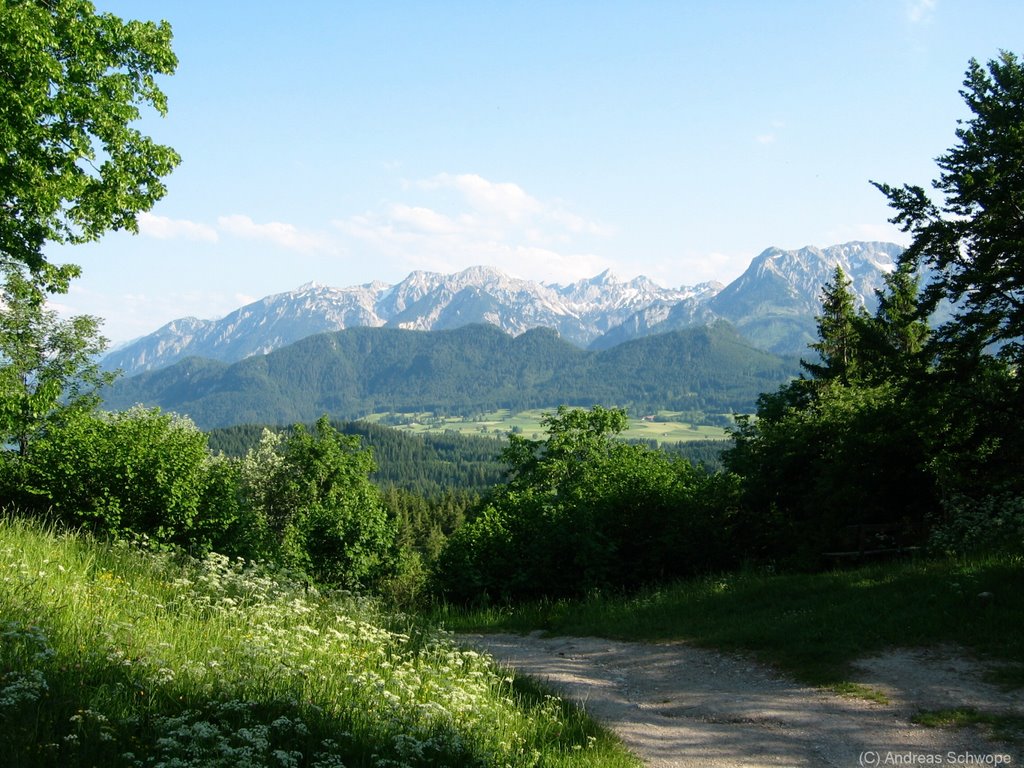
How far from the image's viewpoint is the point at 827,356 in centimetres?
3819

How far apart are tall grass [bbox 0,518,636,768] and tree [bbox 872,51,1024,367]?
14577 millimetres

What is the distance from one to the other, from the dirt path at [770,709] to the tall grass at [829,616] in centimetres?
47

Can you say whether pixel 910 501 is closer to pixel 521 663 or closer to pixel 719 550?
pixel 719 550

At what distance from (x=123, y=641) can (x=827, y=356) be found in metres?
38.3

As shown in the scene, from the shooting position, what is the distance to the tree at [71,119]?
1138cm

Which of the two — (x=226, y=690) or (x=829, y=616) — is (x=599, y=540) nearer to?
(x=829, y=616)

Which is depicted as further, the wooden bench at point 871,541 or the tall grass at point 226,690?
the wooden bench at point 871,541

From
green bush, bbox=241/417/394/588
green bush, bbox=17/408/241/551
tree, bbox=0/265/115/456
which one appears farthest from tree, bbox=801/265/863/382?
tree, bbox=0/265/115/456

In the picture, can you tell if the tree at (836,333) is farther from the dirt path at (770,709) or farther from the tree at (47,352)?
the tree at (47,352)

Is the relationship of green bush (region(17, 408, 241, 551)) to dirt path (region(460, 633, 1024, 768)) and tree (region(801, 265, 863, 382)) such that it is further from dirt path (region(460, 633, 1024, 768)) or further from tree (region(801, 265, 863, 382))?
tree (region(801, 265, 863, 382))

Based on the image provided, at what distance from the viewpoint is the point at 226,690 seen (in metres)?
5.49

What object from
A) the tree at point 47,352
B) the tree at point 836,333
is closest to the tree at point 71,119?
the tree at point 47,352

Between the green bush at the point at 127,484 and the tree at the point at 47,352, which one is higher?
the tree at the point at 47,352

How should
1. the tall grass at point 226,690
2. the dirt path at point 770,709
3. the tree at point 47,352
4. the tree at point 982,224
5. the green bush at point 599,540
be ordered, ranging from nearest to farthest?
the tall grass at point 226,690 < the dirt path at point 770,709 < the tree at point 982,224 < the green bush at point 599,540 < the tree at point 47,352
